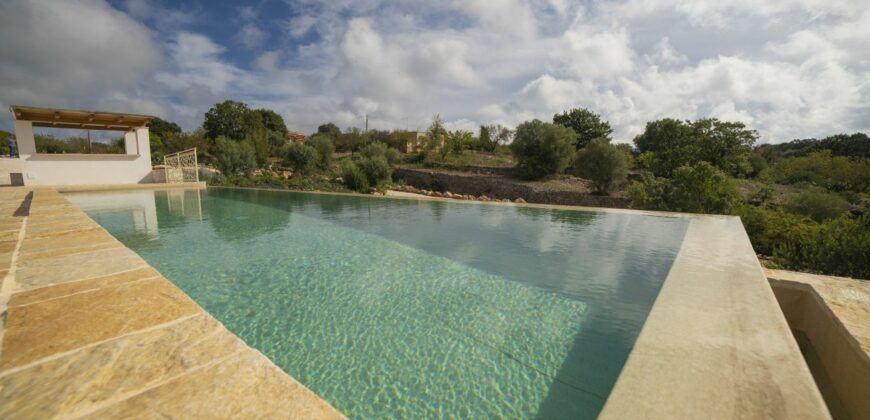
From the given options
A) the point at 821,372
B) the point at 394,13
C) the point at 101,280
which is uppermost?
the point at 394,13

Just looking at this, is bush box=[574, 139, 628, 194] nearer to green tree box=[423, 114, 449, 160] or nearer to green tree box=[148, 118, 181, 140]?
green tree box=[423, 114, 449, 160]

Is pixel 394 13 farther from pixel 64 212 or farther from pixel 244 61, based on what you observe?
pixel 244 61

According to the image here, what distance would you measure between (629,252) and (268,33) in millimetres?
17741

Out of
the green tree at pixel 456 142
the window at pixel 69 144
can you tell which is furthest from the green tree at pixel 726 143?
the window at pixel 69 144

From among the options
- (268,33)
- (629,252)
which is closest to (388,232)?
(629,252)

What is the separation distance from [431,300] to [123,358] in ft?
7.59

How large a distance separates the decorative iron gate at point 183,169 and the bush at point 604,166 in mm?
19880

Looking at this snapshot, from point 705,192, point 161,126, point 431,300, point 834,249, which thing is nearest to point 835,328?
point 431,300

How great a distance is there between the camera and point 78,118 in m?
12.2

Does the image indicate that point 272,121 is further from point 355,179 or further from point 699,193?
point 699,193

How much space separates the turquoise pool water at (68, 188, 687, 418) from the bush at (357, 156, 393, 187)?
10.2 meters

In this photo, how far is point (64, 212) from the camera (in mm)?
4586

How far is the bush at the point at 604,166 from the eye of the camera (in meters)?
19.1

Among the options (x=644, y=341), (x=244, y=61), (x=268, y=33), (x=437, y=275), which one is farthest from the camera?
(x=244, y=61)
